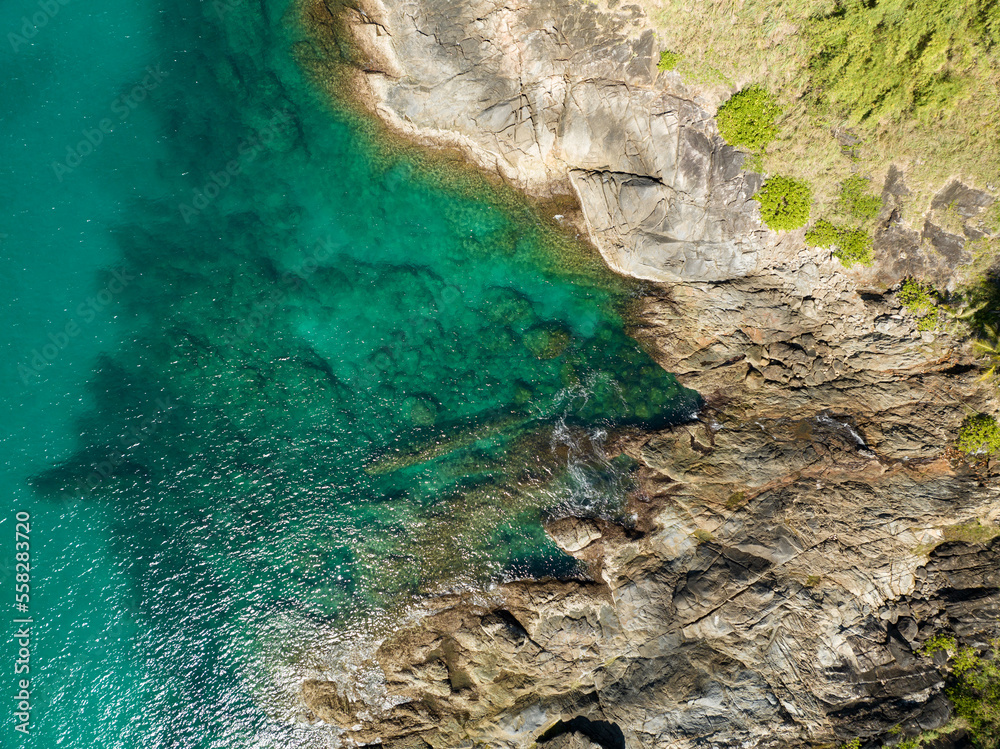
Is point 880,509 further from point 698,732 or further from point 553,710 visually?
point 553,710

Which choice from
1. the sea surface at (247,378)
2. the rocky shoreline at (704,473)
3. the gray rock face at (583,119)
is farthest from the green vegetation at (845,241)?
the sea surface at (247,378)

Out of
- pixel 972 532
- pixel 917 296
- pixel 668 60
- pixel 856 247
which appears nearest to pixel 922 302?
pixel 917 296

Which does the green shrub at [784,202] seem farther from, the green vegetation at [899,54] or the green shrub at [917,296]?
the green shrub at [917,296]

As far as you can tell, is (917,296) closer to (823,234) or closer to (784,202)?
(823,234)

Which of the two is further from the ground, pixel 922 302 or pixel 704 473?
pixel 922 302

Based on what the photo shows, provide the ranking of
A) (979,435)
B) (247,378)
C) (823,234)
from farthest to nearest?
(247,378)
(823,234)
(979,435)

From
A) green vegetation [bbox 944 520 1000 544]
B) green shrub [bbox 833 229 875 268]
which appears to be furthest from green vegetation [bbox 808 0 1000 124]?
green vegetation [bbox 944 520 1000 544]

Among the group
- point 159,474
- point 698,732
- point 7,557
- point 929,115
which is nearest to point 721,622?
point 698,732
